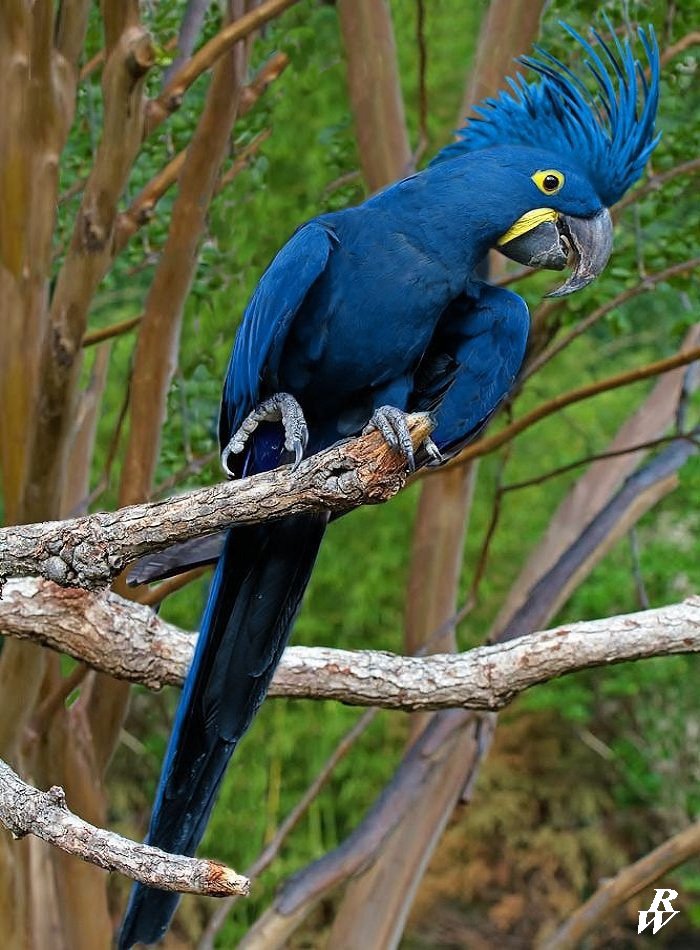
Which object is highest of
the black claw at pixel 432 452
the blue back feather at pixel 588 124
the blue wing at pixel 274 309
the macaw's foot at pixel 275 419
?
the blue back feather at pixel 588 124

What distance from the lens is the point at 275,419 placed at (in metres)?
1.50

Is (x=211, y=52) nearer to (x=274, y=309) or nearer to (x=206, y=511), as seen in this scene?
(x=274, y=309)

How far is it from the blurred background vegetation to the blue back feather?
45cm

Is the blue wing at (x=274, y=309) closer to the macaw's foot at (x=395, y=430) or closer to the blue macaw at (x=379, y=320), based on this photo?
the blue macaw at (x=379, y=320)

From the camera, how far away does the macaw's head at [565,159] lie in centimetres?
144

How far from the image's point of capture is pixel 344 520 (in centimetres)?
362

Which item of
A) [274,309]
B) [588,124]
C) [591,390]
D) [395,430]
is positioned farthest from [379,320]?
[591,390]

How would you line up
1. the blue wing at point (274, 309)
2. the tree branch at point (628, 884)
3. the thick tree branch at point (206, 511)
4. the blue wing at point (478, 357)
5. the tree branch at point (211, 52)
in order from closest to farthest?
the thick tree branch at point (206, 511) < the blue wing at point (274, 309) < the blue wing at point (478, 357) < the tree branch at point (211, 52) < the tree branch at point (628, 884)

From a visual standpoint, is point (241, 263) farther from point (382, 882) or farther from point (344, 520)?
point (344, 520)

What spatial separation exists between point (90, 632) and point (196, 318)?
889mm

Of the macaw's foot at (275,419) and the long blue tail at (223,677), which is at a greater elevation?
the macaw's foot at (275,419)

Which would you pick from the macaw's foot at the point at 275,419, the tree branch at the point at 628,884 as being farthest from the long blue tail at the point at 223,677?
the tree branch at the point at 628,884

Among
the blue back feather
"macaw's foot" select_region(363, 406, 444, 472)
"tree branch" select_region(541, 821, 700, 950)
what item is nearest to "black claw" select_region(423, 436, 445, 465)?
"macaw's foot" select_region(363, 406, 444, 472)

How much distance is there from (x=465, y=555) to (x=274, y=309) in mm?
2736
